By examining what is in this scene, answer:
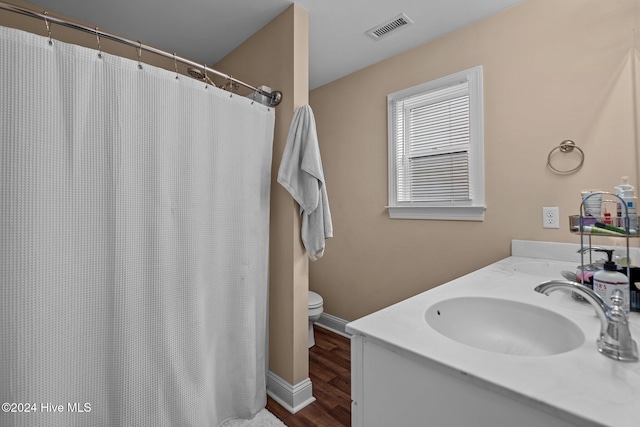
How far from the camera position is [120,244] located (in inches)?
45.2

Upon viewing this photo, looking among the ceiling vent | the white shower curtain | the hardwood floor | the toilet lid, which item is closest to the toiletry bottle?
the hardwood floor

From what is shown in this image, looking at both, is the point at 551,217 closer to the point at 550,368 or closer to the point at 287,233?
the point at 550,368

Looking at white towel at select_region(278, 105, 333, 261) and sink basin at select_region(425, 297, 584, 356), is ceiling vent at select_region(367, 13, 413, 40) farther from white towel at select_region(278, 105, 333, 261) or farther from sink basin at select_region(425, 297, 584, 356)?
sink basin at select_region(425, 297, 584, 356)

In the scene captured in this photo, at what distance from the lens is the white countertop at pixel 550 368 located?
1.57 feet

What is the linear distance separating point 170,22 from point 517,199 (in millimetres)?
2498

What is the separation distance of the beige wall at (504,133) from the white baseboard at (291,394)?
0.96m

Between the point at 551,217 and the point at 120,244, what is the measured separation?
2156 millimetres

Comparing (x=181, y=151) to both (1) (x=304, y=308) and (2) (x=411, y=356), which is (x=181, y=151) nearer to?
(1) (x=304, y=308)

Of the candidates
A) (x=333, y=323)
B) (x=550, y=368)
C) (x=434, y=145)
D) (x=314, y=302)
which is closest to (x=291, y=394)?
(x=314, y=302)

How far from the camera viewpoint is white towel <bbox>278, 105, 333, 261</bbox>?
1.59 metres

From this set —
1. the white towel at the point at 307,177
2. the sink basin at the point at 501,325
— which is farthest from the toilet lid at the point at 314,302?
the sink basin at the point at 501,325

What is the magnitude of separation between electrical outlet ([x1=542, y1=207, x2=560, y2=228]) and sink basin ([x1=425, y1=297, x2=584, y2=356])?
2.97ft

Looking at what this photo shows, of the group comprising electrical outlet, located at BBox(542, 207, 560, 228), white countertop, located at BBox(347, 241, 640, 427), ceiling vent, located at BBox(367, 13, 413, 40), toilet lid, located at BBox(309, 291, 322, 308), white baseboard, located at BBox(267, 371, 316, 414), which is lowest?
white baseboard, located at BBox(267, 371, 316, 414)

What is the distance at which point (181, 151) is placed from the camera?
4.37ft
